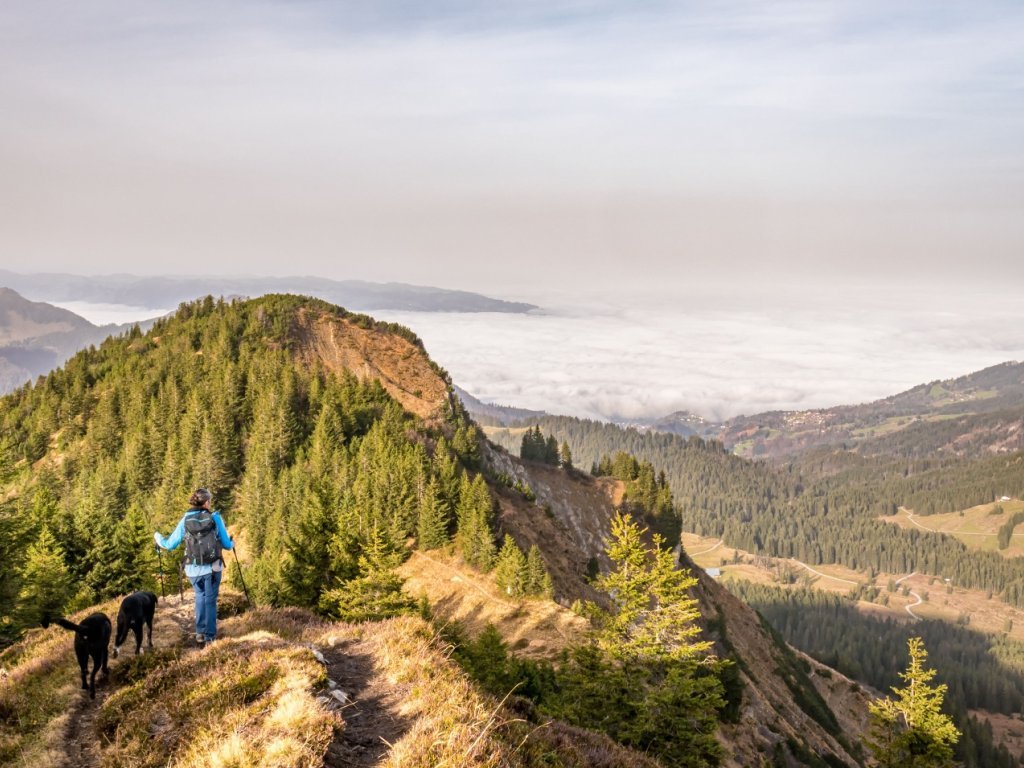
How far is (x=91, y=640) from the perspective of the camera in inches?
542

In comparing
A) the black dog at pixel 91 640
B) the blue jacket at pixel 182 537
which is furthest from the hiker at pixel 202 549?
the black dog at pixel 91 640

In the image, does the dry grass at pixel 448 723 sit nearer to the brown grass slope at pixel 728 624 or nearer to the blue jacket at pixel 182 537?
the blue jacket at pixel 182 537

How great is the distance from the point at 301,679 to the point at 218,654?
318 cm

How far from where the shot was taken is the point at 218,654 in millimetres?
14500

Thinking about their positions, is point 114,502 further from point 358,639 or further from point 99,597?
point 358,639

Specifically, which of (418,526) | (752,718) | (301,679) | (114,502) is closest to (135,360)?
(114,502)

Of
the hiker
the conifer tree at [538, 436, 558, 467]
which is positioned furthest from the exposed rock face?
the hiker

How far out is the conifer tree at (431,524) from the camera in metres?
62.1

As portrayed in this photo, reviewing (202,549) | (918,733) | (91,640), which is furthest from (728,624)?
(91,640)

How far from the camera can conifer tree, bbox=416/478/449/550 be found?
6209 centimetres

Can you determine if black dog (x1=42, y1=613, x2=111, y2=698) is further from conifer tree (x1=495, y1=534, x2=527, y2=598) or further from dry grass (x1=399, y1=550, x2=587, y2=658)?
conifer tree (x1=495, y1=534, x2=527, y2=598)

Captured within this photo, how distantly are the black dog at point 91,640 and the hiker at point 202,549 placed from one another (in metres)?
2.30

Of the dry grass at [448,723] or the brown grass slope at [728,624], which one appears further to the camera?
the brown grass slope at [728,624]

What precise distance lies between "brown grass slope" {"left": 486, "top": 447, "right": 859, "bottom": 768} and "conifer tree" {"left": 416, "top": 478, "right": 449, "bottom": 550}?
8.84 m
